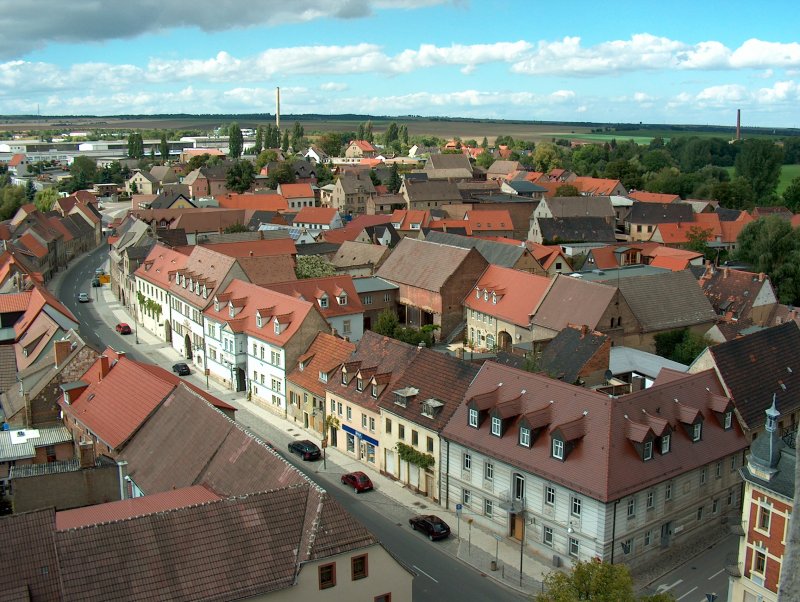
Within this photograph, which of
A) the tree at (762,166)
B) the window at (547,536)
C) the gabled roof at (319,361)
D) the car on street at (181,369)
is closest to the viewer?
the window at (547,536)

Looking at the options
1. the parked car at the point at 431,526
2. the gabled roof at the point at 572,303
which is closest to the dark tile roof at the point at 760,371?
the gabled roof at the point at 572,303

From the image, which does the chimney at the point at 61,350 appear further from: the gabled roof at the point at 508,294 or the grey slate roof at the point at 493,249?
the grey slate roof at the point at 493,249

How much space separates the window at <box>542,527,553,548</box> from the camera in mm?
40056

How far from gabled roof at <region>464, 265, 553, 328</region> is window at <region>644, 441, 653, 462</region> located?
104 ft

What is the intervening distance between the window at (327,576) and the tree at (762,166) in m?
173

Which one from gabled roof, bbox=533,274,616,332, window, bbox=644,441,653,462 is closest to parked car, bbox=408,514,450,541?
window, bbox=644,441,653,462

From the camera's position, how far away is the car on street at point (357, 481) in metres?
48.1

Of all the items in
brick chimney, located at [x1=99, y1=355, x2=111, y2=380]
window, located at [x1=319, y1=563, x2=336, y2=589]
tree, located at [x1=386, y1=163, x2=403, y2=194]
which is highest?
tree, located at [x1=386, y1=163, x2=403, y2=194]

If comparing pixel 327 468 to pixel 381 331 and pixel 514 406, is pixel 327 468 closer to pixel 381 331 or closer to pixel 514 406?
pixel 514 406

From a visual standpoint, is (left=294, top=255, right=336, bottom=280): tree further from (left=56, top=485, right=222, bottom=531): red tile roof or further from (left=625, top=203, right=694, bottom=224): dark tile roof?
(left=625, top=203, right=694, bottom=224): dark tile roof

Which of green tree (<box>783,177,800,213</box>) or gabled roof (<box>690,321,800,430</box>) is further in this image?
green tree (<box>783,177,800,213</box>)

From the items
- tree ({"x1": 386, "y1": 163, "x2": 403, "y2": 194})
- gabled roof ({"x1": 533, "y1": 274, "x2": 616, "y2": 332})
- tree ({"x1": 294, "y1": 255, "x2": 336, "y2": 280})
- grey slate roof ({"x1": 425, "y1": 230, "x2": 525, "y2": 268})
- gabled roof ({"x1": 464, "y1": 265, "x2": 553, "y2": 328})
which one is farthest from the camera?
tree ({"x1": 386, "y1": 163, "x2": 403, "y2": 194})

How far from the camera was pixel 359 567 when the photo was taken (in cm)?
2938

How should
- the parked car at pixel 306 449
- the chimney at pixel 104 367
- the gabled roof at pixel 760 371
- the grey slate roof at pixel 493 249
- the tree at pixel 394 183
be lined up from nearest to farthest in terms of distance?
the gabled roof at pixel 760 371, the chimney at pixel 104 367, the parked car at pixel 306 449, the grey slate roof at pixel 493 249, the tree at pixel 394 183
